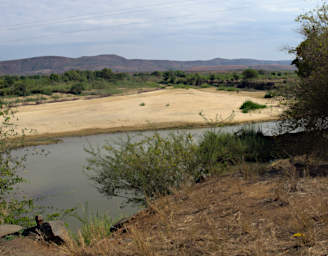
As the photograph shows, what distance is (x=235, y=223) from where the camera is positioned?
549 centimetres

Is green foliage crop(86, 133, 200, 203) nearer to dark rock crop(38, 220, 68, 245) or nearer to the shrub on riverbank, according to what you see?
the shrub on riverbank

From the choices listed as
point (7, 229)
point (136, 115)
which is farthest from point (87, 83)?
point (7, 229)

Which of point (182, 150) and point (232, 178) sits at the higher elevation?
point (182, 150)

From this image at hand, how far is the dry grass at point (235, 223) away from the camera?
14.9 feet

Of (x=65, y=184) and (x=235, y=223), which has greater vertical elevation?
(x=235, y=223)

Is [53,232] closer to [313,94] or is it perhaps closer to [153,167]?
[153,167]

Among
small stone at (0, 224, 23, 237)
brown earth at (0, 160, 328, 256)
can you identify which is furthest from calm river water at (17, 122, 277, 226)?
small stone at (0, 224, 23, 237)

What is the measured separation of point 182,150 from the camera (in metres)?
8.67

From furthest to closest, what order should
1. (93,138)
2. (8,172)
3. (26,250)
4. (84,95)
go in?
(84,95), (93,138), (8,172), (26,250)

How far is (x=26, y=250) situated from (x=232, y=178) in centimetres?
489

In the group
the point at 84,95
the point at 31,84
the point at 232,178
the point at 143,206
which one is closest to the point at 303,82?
the point at 232,178

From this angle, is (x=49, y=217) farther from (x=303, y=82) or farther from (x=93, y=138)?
(x=93, y=138)

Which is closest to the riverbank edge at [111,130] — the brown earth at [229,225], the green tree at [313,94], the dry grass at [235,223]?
the green tree at [313,94]

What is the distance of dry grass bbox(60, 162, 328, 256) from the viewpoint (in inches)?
178
